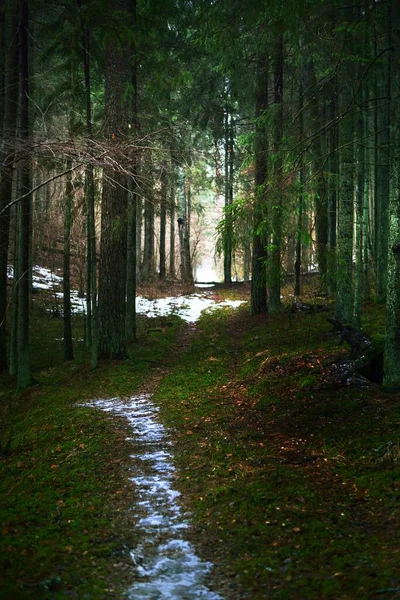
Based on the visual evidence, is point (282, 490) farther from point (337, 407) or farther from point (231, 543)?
point (337, 407)

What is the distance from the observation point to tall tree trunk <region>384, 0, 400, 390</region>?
736 centimetres

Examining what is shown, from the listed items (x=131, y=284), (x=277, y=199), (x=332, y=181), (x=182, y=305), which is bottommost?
(x=182, y=305)

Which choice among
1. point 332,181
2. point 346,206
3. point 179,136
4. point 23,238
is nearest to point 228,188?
point 332,181

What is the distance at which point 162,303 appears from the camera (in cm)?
2400

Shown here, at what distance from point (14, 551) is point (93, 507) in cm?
116

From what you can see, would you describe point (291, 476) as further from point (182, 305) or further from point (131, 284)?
point (182, 305)

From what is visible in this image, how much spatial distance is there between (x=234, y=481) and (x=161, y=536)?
135 centimetres

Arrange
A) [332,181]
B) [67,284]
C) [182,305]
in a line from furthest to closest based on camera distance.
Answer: [182,305], [332,181], [67,284]

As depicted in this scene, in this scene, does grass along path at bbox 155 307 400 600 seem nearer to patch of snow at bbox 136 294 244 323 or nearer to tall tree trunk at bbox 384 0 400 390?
tall tree trunk at bbox 384 0 400 390

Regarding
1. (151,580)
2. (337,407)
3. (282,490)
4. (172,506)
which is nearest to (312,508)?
(282,490)

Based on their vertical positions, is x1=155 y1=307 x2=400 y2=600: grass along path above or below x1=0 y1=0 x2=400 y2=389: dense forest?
below

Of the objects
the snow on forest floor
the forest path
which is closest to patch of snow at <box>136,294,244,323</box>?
the snow on forest floor

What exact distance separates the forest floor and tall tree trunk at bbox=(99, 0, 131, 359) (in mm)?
1296

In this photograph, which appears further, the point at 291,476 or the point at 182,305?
the point at 182,305
